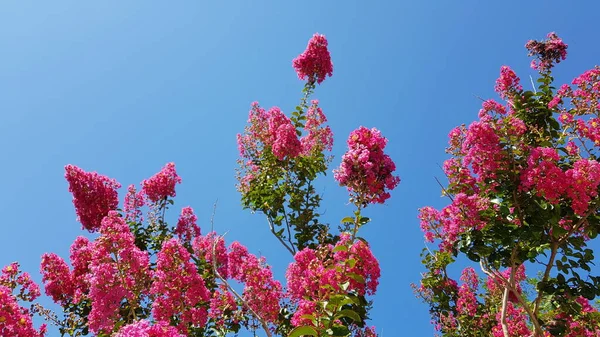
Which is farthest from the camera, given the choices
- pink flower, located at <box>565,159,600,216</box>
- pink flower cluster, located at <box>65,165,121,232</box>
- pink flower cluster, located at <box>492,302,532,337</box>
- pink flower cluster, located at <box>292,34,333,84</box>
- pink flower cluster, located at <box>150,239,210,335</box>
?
pink flower cluster, located at <box>292,34,333,84</box>

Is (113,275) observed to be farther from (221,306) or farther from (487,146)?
(487,146)

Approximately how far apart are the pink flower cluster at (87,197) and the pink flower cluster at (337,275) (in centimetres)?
343

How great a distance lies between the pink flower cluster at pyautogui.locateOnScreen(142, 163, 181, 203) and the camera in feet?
23.6

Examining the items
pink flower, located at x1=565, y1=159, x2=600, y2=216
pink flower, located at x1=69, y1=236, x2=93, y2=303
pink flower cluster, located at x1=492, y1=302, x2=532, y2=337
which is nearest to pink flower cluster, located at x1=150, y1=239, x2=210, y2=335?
pink flower, located at x1=69, y1=236, x2=93, y2=303

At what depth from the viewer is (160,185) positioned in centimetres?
720

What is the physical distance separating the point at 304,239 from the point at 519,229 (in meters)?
2.87

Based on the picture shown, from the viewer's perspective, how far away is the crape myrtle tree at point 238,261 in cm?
386

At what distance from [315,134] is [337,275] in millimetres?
4383

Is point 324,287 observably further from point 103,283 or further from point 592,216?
point 592,216

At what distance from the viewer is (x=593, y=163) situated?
4695 mm

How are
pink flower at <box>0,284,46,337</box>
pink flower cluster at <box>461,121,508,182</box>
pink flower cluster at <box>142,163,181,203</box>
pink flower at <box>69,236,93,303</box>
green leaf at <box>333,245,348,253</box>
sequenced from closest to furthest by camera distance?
1. green leaf at <box>333,245,348,253</box>
2. pink flower at <box>0,284,46,337</box>
3. pink flower cluster at <box>461,121,508,182</box>
4. pink flower at <box>69,236,93,303</box>
5. pink flower cluster at <box>142,163,181,203</box>

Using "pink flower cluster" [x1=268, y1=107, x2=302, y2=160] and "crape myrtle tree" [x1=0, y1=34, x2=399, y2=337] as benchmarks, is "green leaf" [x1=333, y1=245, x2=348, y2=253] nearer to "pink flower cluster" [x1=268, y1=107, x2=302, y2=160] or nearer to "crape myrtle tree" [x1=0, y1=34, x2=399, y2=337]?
"crape myrtle tree" [x1=0, y1=34, x2=399, y2=337]

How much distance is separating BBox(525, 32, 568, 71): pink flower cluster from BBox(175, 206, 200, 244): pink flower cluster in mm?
5700

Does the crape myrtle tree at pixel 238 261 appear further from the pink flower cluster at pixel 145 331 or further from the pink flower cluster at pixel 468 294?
the pink flower cluster at pixel 468 294
